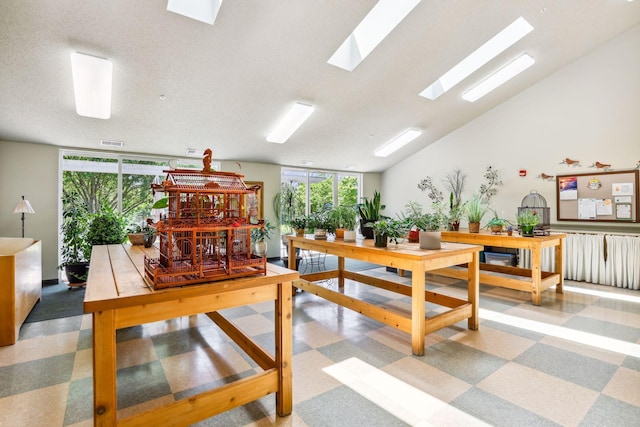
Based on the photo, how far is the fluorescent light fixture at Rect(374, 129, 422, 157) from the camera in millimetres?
6846

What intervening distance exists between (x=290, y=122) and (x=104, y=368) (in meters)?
4.83

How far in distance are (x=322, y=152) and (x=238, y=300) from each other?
5.57m

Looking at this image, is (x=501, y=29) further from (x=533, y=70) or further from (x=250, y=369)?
(x=250, y=369)

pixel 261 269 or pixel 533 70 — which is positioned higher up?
pixel 533 70

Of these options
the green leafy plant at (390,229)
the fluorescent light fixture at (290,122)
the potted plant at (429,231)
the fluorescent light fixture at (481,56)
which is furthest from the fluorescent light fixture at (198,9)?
the fluorescent light fixture at (481,56)

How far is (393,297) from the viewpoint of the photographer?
4273mm

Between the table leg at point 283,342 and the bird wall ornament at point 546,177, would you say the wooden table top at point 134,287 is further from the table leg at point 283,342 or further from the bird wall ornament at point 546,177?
the bird wall ornament at point 546,177

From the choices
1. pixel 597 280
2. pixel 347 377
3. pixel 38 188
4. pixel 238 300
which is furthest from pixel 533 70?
pixel 38 188

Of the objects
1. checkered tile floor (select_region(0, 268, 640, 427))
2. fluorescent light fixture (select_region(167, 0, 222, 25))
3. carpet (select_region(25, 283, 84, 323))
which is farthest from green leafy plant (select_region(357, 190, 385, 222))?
carpet (select_region(25, 283, 84, 323))

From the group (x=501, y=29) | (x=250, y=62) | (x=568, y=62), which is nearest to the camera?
(x=250, y=62)

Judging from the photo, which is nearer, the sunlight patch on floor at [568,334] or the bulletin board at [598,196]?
the sunlight patch on floor at [568,334]

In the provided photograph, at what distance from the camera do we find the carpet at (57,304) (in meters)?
3.65

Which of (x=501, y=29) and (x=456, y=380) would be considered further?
(x=501, y=29)

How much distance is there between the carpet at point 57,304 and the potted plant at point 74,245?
227 mm
